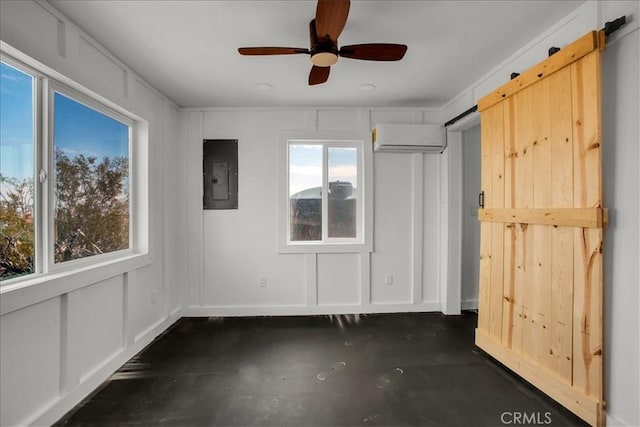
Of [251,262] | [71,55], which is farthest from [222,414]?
[71,55]

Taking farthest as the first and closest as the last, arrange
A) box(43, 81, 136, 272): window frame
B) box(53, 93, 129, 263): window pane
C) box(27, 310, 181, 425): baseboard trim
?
box(53, 93, 129, 263): window pane
box(43, 81, 136, 272): window frame
box(27, 310, 181, 425): baseboard trim

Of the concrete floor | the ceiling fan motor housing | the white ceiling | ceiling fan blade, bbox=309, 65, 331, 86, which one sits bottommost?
the concrete floor

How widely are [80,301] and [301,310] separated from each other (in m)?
2.08

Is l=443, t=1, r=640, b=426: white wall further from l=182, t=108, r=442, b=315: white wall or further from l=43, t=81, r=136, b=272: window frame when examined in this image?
l=43, t=81, r=136, b=272: window frame

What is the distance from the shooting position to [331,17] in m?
1.41

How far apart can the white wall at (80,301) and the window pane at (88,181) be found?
208 mm

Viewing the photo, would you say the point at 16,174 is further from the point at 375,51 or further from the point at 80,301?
the point at 375,51

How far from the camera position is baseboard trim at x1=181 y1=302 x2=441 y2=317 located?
3.28m

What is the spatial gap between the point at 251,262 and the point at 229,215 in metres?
0.62

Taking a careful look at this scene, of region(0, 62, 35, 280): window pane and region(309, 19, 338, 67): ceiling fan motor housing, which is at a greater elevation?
region(309, 19, 338, 67): ceiling fan motor housing

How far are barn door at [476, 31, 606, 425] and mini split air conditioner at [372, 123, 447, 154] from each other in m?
0.79

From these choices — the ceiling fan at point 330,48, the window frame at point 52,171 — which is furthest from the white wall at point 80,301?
the ceiling fan at point 330,48

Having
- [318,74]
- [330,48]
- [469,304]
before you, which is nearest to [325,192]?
[318,74]

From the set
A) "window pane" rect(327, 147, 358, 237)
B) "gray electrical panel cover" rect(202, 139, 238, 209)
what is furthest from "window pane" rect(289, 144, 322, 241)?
"gray electrical panel cover" rect(202, 139, 238, 209)
